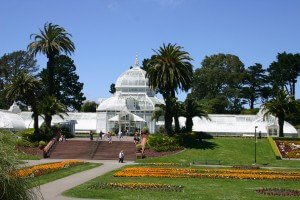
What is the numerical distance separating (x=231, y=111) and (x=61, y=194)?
259 ft

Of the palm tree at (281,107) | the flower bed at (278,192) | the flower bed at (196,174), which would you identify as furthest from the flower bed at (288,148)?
the flower bed at (278,192)

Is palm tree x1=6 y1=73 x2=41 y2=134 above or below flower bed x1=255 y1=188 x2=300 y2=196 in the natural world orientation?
above

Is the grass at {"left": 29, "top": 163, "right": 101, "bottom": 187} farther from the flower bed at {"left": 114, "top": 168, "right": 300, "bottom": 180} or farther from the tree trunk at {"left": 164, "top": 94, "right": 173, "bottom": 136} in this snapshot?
the tree trunk at {"left": 164, "top": 94, "right": 173, "bottom": 136}

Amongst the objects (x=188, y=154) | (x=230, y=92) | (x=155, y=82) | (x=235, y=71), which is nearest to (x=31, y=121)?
(x=155, y=82)

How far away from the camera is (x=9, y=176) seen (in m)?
10.0

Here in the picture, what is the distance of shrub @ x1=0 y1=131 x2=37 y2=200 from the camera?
32.9 feet

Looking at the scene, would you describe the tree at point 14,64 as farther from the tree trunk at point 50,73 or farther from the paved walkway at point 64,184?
the paved walkway at point 64,184

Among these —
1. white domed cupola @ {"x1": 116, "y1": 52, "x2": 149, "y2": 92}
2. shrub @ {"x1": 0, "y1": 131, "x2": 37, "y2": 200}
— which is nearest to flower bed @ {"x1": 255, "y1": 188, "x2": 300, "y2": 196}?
shrub @ {"x1": 0, "y1": 131, "x2": 37, "y2": 200}

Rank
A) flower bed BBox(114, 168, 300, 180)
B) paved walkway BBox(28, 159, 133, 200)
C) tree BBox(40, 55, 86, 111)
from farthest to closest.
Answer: tree BBox(40, 55, 86, 111)
flower bed BBox(114, 168, 300, 180)
paved walkway BBox(28, 159, 133, 200)

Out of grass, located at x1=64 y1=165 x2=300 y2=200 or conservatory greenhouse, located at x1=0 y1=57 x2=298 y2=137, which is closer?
grass, located at x1=64 y1=165 x2=300 y2=200

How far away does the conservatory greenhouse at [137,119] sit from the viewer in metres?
65.9

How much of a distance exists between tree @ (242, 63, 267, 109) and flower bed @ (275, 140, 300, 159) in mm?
47101

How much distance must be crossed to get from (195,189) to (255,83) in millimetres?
78286

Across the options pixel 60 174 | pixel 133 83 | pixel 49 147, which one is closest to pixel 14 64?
pixel 133 83
